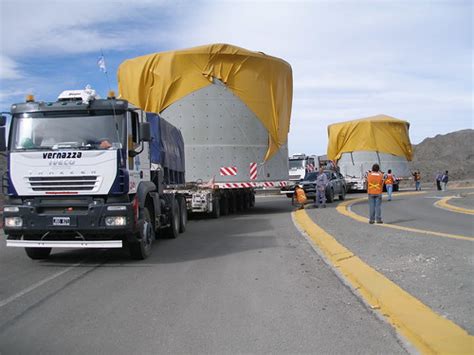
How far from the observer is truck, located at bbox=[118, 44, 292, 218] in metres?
19.7

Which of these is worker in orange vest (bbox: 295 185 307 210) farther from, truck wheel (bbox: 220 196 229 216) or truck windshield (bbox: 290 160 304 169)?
truck windshield (bbox: 290 160 304 169)

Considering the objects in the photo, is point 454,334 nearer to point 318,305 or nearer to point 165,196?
point 318,305

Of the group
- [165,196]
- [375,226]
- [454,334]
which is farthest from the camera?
[375,226]

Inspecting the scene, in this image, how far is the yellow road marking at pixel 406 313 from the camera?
191 inches

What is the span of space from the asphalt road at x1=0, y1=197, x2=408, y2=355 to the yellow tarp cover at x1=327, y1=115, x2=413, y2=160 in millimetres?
27546

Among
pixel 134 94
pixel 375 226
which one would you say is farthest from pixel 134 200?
pixel 134 94

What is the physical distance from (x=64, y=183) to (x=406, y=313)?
6140 mm

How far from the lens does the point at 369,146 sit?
37094mm

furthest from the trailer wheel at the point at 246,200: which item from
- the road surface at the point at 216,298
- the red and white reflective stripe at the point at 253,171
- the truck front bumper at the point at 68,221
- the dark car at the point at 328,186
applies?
the truck front bumper at the point at 68,221

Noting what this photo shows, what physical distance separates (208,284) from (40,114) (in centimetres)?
456

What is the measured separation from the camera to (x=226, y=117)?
20.3 meters

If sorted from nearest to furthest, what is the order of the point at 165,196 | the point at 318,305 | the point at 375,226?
the point at 318,305, the point at 165,196, the point at 375,226

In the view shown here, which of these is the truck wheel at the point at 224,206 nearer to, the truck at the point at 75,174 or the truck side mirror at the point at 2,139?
the truck at the point at 75,174

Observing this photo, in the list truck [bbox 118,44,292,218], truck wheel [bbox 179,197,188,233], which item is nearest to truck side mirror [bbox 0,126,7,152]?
truck wheel [bbox 179,197,188,233]
